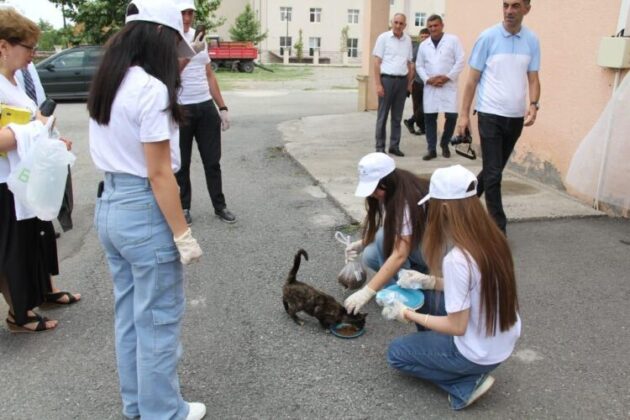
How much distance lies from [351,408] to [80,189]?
5027mm

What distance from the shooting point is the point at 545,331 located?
133 inches

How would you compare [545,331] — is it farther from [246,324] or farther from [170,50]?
[170,50]

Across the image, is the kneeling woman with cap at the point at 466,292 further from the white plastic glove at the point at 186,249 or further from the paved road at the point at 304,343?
the white plastic glove at the point at 186,249

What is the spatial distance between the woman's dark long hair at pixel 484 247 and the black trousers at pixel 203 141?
3047mm

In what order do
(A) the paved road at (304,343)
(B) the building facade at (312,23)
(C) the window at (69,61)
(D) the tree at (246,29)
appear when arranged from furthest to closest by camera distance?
(B) the building facade at (312,23)
(D) the tree at (246,29)
(C) the window at (69,61)
(A) the paved road at (304,343)

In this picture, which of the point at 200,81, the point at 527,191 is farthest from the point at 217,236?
the point at 527,191

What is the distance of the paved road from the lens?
Result: 273cm

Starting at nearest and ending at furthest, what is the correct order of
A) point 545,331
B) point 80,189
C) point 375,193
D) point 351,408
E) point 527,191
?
point 351,408
point 375,193
point 545,331
point 527,191
point 80,189

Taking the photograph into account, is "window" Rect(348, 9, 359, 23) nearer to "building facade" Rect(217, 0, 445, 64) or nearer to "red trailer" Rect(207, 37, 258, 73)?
"building facade" Rect(217, 0, 445, 64)

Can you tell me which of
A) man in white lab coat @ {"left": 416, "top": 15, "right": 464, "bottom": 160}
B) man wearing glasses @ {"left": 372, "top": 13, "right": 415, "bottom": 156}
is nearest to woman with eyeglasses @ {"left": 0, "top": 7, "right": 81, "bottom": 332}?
man wearing glasses @ {"left": 372, "top": 13, "right": 415, "bottom": 156}

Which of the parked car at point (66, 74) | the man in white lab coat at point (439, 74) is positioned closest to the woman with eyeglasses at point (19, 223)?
the man in white lab coat at point (439, 74)

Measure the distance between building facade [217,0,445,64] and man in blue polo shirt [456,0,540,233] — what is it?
1803 inches

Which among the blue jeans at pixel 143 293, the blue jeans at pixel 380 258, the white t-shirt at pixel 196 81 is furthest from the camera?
the white t-shirt at pixel 196 81

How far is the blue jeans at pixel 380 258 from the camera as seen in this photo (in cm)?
349
